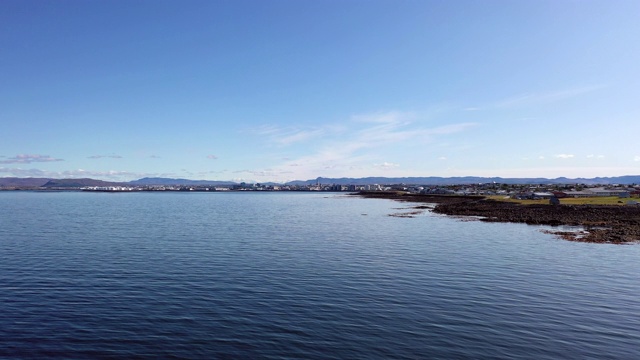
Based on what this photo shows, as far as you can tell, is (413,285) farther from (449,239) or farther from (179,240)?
(179,240)

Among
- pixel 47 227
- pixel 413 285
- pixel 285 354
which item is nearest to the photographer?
pixel 285 354

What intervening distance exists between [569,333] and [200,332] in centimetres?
1682

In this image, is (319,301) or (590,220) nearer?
(319,301)

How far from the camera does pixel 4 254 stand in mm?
39000

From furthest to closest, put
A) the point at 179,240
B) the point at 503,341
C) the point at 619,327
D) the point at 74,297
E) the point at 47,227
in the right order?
the point at 47,227, the point at 179,240, the point at 74,297, the point at 619,327, the point at 503,341

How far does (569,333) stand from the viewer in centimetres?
1909

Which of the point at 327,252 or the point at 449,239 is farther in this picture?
the point at 449,239

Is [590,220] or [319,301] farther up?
[590,220]

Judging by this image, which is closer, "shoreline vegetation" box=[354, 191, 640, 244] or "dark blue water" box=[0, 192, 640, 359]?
"dark blue water" box=[0, 192, 640, 359]

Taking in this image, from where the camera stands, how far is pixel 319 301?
2383 cm

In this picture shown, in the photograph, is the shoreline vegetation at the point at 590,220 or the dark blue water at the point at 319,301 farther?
the shoreline vegetation at the point at 590,220

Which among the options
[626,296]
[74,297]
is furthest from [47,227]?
[626,296]

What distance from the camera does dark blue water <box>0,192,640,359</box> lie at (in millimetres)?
17391

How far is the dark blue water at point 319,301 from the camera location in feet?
57.1
